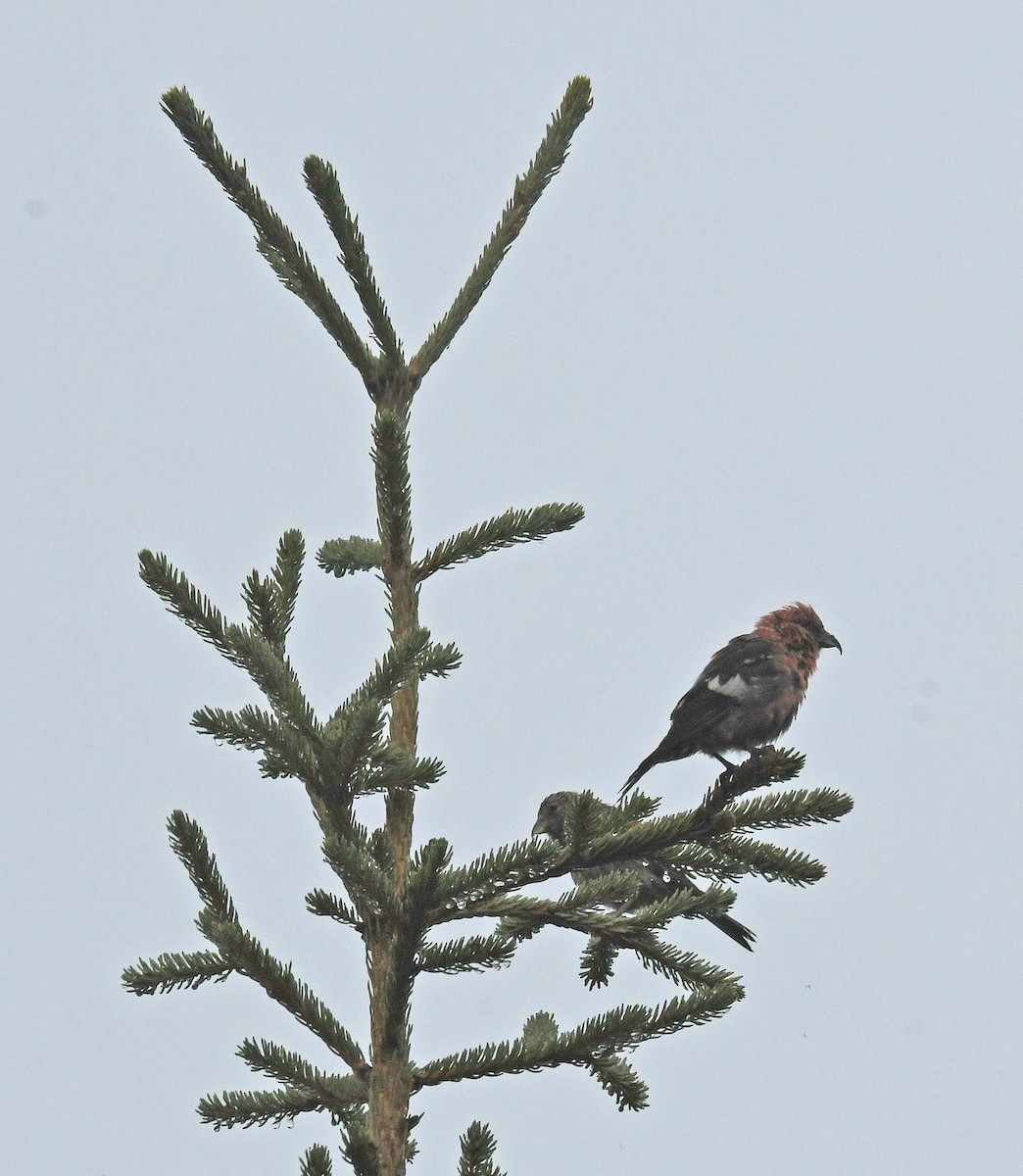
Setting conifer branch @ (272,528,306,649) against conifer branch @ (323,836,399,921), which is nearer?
conifer branch @ (323,836,399,921)

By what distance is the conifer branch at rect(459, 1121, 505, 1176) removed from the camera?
9.82 feet

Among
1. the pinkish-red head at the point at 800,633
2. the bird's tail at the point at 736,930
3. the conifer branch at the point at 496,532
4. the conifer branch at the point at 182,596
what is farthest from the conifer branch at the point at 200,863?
the pinkish-red head at the point at 800,633

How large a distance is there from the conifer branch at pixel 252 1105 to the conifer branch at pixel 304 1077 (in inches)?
1.9

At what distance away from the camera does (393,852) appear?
3.62m

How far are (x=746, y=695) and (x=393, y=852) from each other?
3.08 metres

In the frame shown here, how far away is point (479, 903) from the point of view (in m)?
3.46

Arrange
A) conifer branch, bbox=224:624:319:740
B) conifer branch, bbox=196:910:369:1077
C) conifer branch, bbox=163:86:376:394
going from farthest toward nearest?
conifer branch, bbox=163:86:376:394 < conifer branch, bbox=224:624:319:740 < conifer branch, bbox=196:910:369:1077

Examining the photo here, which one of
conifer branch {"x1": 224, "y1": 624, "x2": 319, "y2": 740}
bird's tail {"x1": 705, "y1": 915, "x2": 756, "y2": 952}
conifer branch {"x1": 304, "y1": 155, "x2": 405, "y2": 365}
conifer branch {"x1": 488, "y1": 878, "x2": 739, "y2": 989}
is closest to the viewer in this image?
conifer branch {"x1": 224, "y1": 624, "x2": 319, "y2": 740}

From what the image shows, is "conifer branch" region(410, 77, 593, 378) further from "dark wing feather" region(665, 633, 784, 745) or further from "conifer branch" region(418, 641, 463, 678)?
"dark wing feather" region(665, 633, 784, 745)

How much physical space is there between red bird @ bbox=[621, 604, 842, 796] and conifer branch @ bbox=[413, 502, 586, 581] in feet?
7.87

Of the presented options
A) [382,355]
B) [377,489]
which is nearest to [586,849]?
[377,489]

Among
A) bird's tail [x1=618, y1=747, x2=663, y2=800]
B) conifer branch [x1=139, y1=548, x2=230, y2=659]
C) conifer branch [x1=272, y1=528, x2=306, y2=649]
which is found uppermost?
bird's tail [x1=618, y1=747, x2=663, y2=800]

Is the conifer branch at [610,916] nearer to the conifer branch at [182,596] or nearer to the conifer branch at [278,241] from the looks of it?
the conifer branch at [182,596]

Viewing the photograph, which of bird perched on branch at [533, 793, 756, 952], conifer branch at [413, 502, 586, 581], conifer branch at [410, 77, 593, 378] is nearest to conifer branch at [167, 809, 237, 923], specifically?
bird perched on branch at [533, 793, 756, 952]
